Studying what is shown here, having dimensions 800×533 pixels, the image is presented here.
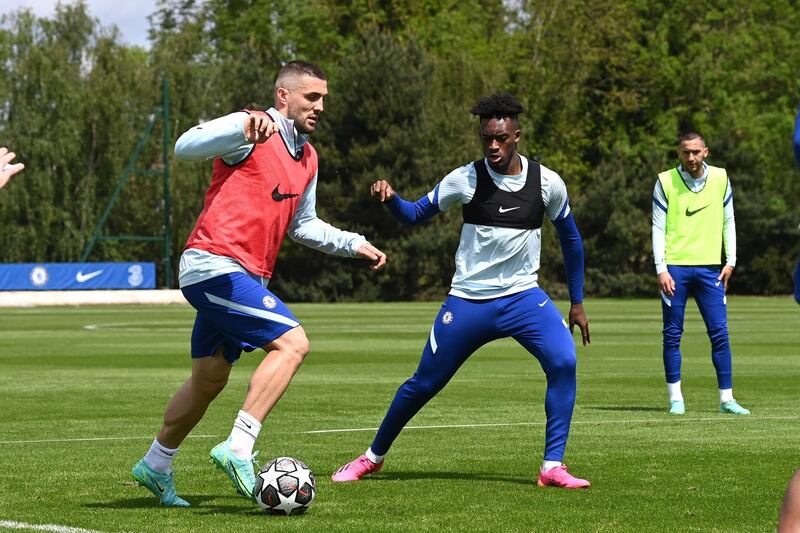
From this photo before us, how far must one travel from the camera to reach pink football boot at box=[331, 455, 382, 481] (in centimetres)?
922

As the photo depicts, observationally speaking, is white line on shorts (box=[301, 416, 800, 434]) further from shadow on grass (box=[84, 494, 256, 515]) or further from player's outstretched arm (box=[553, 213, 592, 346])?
shadow on grass (box=[84, 494, 256, 515])

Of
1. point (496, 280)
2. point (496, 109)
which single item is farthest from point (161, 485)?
point (496, 109)

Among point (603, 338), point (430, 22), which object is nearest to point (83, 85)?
point (430, 22)

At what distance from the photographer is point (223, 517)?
7.71 m

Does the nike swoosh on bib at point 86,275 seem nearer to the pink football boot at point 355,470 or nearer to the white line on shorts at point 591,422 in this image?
the white line on shorts at point 591,422

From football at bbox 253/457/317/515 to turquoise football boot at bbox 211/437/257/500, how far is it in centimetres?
4

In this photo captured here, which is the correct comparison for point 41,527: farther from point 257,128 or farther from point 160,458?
point 257,128

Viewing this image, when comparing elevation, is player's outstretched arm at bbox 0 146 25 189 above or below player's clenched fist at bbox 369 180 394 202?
above

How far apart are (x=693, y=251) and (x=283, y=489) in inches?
281

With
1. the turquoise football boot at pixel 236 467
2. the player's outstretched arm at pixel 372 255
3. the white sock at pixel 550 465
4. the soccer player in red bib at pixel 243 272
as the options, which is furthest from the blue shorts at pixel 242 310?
the white sock at pixel 550 465

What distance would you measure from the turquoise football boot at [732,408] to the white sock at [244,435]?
690 cm

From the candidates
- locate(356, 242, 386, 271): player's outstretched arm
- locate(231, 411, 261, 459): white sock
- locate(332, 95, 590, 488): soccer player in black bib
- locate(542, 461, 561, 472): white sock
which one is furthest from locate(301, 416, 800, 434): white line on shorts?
locate(231, 411, 261, 459): white sock

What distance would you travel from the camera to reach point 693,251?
45.5ft

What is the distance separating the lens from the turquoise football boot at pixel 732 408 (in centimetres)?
1359
